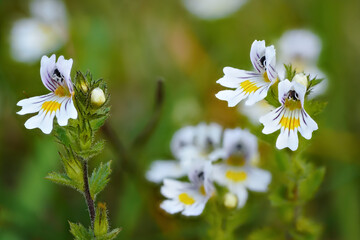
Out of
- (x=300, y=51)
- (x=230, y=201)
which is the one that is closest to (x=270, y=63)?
(x=230, y=201)

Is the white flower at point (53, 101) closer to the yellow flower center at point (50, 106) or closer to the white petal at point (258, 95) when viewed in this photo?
the yellow flower center at point (50, 106)

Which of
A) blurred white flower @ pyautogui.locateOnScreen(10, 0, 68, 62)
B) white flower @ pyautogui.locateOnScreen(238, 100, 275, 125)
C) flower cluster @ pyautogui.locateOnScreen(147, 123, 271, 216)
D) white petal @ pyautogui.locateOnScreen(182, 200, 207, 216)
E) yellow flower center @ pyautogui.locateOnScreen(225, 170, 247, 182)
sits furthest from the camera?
blurred white flower @ pyautogui.locateOnScreen(10, 0, 68, 62)

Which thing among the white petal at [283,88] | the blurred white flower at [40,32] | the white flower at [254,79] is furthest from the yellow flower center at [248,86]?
the blurred white flower at [40,32]

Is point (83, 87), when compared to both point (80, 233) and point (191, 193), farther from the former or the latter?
point (191, 193)

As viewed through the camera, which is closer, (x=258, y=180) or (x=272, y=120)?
(x=272, y=120)

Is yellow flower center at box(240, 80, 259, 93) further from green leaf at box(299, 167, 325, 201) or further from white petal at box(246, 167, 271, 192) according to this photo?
white petal at box(246, 167, 271, 192)

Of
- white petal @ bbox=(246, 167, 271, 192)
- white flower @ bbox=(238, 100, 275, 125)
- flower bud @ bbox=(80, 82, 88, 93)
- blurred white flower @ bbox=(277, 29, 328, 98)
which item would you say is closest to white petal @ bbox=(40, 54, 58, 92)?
flower bud @ bbox=(80, 82, 88, 93)

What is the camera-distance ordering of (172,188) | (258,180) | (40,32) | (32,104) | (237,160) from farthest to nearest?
(40,32), (237,160), (258,180), (172,188), (32,104)
